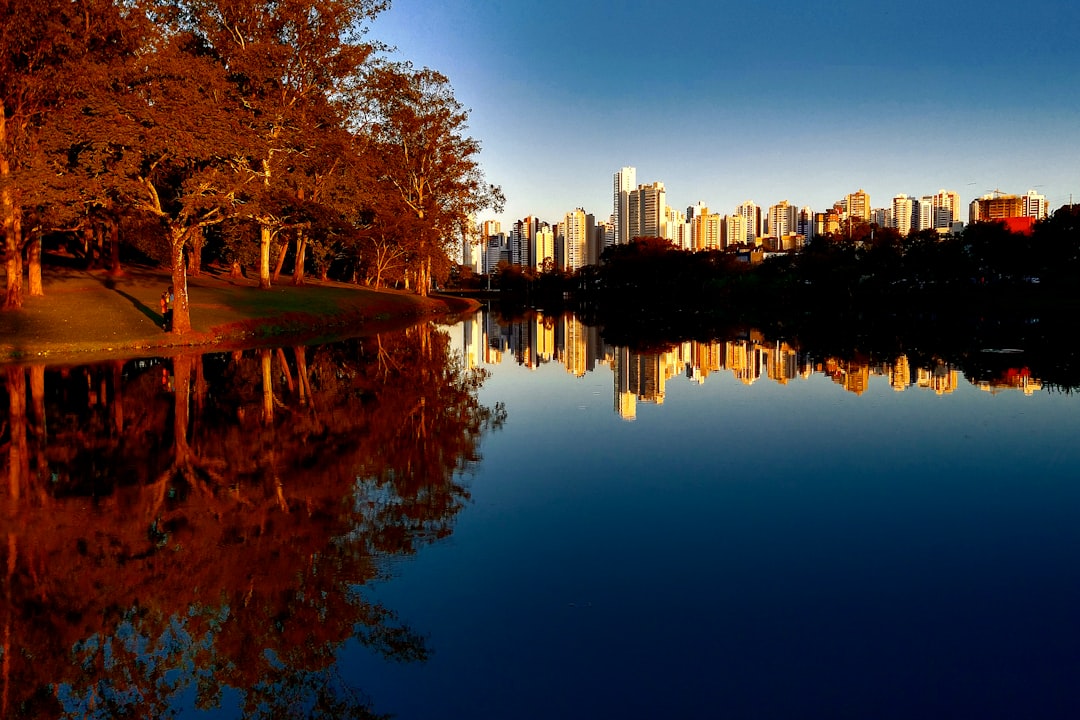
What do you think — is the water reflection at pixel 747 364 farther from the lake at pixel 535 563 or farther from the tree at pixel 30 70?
the tree at pixel 30 70

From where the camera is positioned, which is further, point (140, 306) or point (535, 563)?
point (140, 306)

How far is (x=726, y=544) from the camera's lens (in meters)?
9.39

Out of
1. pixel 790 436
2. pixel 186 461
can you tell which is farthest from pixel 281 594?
pixel 790 436

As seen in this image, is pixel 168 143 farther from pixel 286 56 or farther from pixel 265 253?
pixel 265 253

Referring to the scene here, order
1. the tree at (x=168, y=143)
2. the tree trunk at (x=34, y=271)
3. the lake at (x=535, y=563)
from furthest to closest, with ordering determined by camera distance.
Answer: the tree trunk at (x=34, y=271)
the tree at (x=168, y=143)
the lake at (x=535, y=563)

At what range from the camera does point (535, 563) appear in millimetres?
8789

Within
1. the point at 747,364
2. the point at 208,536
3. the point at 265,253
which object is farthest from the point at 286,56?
the point at 208,536

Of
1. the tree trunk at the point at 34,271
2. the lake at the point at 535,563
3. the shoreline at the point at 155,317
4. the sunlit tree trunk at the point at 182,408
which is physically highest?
the tree trunk at the point at 34,271

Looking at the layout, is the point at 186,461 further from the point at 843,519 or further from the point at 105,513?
the point at 843,519

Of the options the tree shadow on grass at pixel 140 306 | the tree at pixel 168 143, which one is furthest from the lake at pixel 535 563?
the tree shadow on grass at pixel 140 306

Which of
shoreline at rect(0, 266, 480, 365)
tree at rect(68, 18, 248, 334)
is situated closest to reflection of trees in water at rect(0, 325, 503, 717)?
shoreline at rect(0, 266, 480, 365)

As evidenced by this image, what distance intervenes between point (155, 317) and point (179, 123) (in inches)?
437

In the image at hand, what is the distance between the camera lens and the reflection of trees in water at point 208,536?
6527 millimetres

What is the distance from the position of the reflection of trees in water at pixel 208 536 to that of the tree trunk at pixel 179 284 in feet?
44.6
